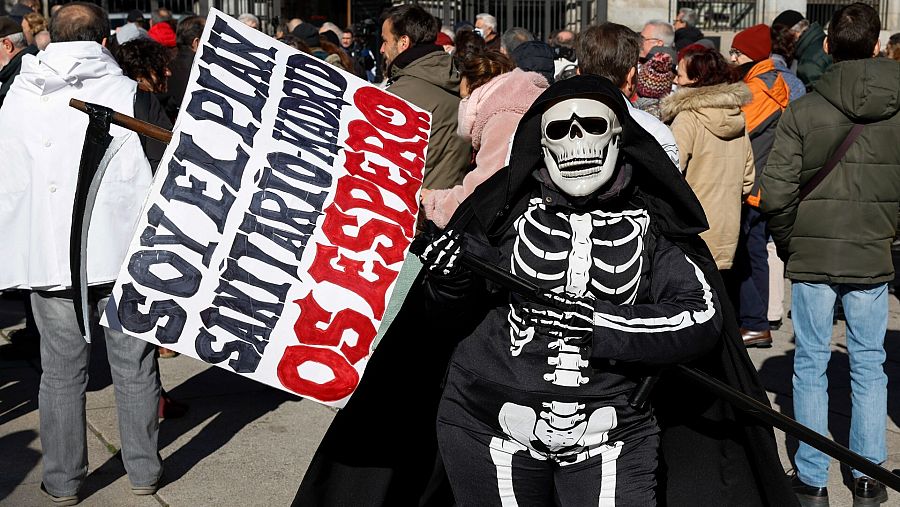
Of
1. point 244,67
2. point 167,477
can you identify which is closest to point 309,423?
point 167,477

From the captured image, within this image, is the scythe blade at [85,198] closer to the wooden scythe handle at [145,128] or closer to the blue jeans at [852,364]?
the wooden scythe handle at [145,128]

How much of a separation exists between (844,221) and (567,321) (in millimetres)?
2424

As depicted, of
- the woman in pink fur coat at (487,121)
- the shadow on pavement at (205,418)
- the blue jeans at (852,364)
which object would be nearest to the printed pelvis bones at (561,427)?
the woman in pink fur coat at (487,121)

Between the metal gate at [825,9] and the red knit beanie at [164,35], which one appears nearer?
the red knit beanie at [164,35]

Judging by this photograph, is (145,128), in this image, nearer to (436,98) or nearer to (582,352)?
(582,352)

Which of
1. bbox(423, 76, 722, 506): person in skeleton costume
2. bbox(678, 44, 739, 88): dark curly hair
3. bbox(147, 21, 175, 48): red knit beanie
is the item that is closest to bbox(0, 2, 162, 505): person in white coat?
bbox(423, 76, 722, 506): person in skeleton costume

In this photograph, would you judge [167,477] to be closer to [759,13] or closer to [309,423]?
[309,423]

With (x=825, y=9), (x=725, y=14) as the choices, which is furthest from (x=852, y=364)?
(x=825, y=9)

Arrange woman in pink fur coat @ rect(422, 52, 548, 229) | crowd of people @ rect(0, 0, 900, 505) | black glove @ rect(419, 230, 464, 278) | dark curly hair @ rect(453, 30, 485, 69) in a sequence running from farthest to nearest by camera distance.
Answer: dark curly hair @ rect(453, 30, 485, 69) < woman in pink fur coat @ rect(422, 52, 548, 229) < crowd of people @ rect(0, 0, 900, 505) < black glove @ rect(419, 230, 464, 278)

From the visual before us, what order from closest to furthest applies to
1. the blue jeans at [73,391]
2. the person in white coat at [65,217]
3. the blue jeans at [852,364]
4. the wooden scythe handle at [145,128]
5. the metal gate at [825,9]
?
the wooden scythe handle at [145,128] → the person in white coat at [65,217] → the blue jeans at [73,391] → the blue jeans at [852,364] → the metal gate at [825,9]

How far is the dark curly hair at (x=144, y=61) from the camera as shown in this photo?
19.9ft

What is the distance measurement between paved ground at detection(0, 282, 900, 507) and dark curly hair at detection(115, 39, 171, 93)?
182cm

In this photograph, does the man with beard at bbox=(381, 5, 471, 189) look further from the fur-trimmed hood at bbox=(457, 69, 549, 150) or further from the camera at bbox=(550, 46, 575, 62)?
the camera at bbox=(550, 46, 575, 62)

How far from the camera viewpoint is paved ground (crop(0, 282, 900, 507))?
523 centimetres
